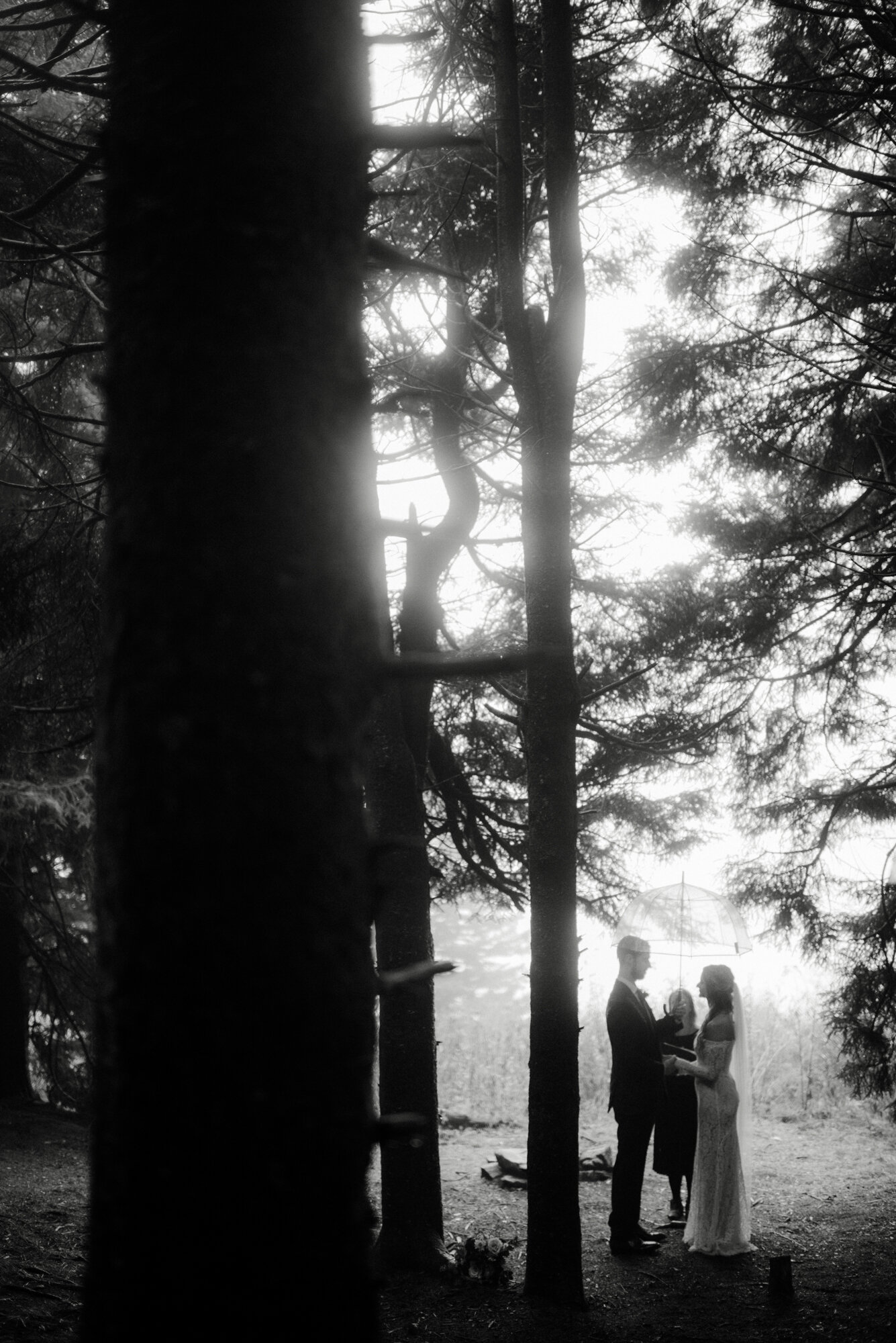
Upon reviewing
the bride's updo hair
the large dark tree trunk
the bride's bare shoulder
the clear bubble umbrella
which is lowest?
the bride's bare shoulder

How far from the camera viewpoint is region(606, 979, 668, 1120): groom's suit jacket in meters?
6.71

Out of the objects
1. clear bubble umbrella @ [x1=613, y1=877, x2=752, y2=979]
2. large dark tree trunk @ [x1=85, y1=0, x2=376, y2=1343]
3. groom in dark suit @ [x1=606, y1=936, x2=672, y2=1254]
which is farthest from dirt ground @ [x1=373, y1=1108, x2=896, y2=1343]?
large dark tree trunk @ [x1=85, y1=0, x2=376, y2=1343]

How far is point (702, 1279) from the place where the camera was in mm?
5926

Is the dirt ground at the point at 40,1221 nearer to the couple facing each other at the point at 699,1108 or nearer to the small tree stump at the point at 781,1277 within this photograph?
the couple facing each other at the point at 699,1108

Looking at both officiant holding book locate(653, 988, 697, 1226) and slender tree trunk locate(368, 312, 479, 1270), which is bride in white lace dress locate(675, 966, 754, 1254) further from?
slender tree trunk locate(368, 312, 479, 1270)

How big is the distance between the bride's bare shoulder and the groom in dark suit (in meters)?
0.33

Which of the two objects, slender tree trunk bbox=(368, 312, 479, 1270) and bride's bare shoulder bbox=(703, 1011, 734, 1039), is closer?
slender tree trunk bbox=(368, 312, 479, 1270)

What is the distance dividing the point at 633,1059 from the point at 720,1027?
58 centimetres

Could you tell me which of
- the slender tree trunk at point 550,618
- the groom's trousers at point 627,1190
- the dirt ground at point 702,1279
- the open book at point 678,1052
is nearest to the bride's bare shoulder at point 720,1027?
the groom's trousers at point 627,1190

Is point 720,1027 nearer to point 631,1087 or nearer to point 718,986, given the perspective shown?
point 718,986

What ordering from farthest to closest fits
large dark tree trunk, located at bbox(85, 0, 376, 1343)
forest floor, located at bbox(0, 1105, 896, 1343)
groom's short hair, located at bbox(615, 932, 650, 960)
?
1. groom's short hair, located at bbox(615, 932, 650, 960)
2. forest floor, located at bbox(0, 1105, 896, 1343)
3. large dark tree trunk, located at bbox(85, 0, 376, 1343)

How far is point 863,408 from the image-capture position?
273 inches

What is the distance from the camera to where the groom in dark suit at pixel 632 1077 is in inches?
257

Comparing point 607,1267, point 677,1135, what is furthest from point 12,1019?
point 607,1267
